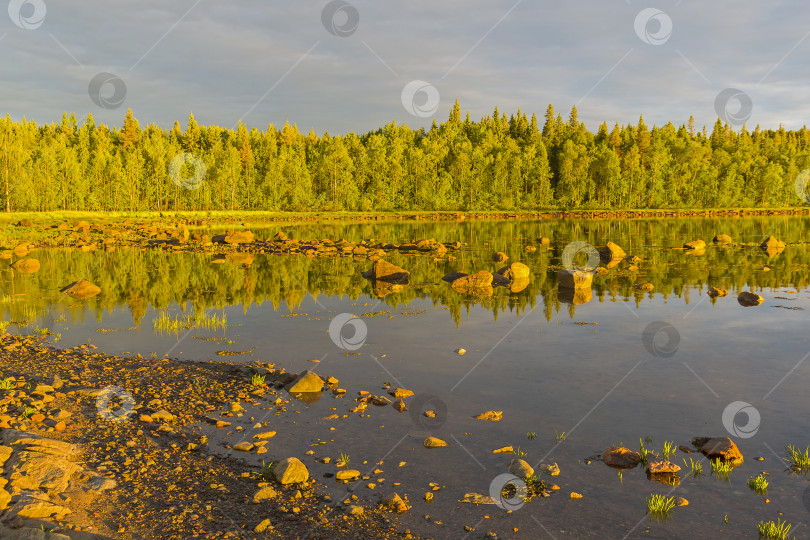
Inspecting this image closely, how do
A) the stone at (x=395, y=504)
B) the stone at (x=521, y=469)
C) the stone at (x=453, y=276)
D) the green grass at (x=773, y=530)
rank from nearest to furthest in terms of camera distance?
the green grass at (x=773, y=530), the stone at (x=395, y=504), the stone at (x=521, y=469), the stone at (x=453, y=276)

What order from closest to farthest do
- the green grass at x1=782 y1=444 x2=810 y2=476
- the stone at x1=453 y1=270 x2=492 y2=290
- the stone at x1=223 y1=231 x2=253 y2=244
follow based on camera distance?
the green grass at x1=782 y1=444 x2=810 y2=476
the stone at x1=453 y1=270 x2=492 y2=290
the stone at x1=223 y1=231 x2=253 y2=244

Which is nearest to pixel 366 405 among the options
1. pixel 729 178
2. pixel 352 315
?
pixel 352 315

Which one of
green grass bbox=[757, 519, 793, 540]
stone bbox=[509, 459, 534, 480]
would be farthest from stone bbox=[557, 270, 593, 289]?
green grass bbox=[757, 519, 793, 540]

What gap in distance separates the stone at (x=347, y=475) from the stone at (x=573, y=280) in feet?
74.8

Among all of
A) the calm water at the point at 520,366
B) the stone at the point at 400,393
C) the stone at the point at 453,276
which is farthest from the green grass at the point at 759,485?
the stone at the point at 453,276

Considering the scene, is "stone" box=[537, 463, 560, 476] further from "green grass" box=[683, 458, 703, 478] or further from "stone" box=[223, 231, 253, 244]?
"stone" box=[223, 231, 253, 244]

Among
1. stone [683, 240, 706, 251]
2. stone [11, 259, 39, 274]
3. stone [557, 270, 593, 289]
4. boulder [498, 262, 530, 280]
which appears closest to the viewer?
stone [557, 270, 593, 289]

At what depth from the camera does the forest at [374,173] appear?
97.1 m

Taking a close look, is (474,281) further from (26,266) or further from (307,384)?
(26,266)

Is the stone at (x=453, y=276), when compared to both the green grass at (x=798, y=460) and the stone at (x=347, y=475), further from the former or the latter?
the stone at (x=347, y=475)

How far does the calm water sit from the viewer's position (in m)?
8.87

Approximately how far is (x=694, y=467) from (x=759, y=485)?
960 millimetres

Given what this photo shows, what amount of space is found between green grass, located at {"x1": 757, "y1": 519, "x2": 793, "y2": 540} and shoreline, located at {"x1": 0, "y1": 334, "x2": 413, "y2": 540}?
4946 mm

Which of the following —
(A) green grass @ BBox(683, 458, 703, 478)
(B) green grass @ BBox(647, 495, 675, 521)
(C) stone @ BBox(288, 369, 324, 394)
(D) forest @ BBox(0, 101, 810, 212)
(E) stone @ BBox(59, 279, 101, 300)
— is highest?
(D) forest @ BBox(0, 101, 810, 212)
